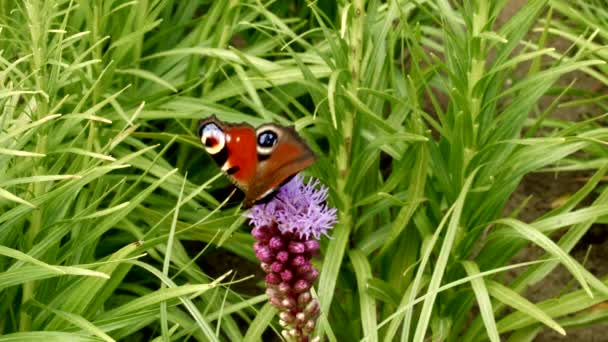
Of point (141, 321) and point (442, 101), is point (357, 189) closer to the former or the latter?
point (141, 321)

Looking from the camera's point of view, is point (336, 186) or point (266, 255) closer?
point (266, 255)

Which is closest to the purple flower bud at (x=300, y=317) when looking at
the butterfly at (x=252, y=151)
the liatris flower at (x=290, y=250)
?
the liatris flower at (x=290, y=250)

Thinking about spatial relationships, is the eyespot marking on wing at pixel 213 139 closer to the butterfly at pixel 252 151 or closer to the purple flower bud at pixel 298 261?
the butterfly at pixel 252 151

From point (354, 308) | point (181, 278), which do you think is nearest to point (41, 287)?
point (181, 278)

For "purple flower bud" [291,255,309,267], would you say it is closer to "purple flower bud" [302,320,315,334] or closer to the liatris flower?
the liatris flower

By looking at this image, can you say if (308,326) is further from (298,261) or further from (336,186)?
(336,186)

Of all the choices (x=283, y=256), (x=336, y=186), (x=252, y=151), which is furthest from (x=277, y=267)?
(x=336, y=186)

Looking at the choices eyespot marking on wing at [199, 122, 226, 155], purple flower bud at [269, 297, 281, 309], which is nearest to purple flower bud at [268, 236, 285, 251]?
purple flower bud at [269, 297, 281, 309]
